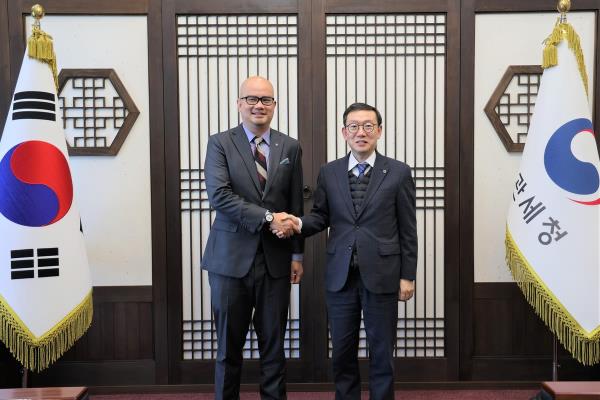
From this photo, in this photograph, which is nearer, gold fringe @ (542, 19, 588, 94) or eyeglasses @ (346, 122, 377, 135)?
eyeglasses @ (346, 122, 377, 135)

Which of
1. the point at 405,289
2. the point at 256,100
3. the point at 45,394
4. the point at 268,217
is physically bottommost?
the point at 45,394

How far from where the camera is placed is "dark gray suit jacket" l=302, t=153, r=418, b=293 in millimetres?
2346

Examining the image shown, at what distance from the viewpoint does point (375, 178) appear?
239 cm

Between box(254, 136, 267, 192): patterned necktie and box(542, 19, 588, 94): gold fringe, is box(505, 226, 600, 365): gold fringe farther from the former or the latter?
A: box(254, 136, 267, 192): patterned necktie

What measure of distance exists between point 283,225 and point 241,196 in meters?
0.25

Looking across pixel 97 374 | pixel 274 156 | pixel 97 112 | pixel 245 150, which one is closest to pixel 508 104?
pixel 274 156

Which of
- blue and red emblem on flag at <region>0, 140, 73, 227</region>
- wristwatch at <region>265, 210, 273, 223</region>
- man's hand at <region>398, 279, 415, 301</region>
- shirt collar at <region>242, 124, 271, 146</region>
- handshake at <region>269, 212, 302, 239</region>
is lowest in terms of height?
man's hand at <region>398, 279, 415, 301</region>

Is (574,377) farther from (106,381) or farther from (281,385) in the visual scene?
(106,381)

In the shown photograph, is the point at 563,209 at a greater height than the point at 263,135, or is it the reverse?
the point at 263,135

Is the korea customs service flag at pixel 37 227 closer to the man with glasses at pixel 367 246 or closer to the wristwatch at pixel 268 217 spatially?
the wristwatch at pixel 268 217

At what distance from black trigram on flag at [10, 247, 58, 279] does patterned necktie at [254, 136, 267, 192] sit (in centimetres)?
106

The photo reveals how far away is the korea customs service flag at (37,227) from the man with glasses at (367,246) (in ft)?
3.87

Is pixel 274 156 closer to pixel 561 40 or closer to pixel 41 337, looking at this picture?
pixel 41 337

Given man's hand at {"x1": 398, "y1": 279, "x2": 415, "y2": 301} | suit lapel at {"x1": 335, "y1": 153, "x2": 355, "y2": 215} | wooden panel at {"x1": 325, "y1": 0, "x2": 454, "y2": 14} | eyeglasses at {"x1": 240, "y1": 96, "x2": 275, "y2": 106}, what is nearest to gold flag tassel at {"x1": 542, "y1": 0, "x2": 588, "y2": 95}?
wooden panel at {"x1": 325, "y1": 0, "x2": 454, "y2": 14}
